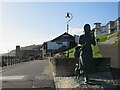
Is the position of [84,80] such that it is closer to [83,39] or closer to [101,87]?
[101,87]

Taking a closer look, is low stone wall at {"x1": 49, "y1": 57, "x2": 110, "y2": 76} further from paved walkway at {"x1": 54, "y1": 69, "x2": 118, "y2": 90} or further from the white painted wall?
the white painted wall

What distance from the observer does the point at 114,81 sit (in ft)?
37.6

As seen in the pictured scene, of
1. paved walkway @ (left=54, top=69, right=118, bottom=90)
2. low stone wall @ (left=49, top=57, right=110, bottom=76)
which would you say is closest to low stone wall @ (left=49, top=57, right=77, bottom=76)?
low stone wall @ (left=49, top=57, right=110, bottom=76)

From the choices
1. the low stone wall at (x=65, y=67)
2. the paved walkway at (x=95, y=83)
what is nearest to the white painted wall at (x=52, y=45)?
the low stone wall at (x=65, y=67)

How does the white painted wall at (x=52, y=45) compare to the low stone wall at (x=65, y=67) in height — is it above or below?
above

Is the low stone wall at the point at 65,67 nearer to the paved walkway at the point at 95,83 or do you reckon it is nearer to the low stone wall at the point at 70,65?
the low stone wall at the point at 70,65

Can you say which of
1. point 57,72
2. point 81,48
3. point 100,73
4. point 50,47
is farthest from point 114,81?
point 50,47

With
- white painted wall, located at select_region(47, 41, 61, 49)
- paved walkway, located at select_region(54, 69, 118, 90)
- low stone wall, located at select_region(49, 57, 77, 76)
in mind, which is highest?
white painted wall, located at select_region(47, 41, 61, 49)

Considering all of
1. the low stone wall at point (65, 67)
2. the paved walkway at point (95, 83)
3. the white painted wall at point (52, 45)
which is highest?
the white painted wall at point (52, 45)

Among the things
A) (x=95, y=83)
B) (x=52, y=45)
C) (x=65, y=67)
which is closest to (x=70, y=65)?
(x=65, y=67)

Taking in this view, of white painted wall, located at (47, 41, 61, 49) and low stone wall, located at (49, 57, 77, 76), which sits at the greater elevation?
white painted wall, located at (47, 41, 61, 49)

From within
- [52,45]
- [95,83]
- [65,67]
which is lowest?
[95,83]

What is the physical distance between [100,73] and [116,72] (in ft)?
2.69

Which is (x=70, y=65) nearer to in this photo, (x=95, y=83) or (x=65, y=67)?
(x=65, y=67)
